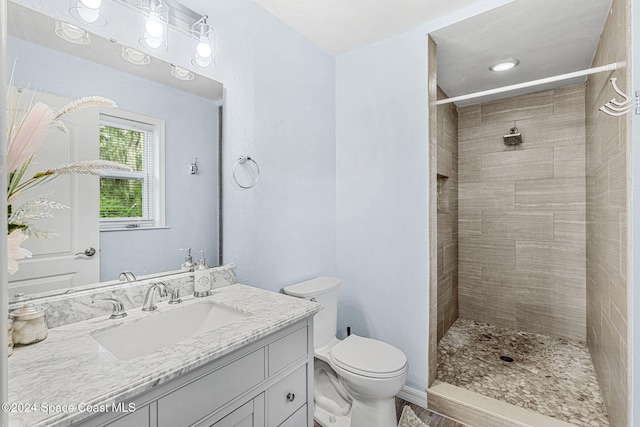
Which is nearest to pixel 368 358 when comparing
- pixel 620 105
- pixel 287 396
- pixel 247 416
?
pixel 287 396

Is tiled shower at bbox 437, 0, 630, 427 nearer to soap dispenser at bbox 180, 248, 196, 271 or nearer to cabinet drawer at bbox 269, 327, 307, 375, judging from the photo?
cabinet drawer at bbox 269, 327, 307, 375

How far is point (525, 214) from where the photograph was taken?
9.70 feet

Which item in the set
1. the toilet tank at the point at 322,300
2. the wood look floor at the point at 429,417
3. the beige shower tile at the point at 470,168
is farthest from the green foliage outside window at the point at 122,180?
the beige shower tile at the point at 470,168

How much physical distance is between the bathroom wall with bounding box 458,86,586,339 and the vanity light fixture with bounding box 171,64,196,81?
2.87 m

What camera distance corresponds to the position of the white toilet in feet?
5.05

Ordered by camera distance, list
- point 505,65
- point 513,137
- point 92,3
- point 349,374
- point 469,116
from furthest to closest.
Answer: point 469,116, point 513,137, point 505,65, point 349,374, point 92,3

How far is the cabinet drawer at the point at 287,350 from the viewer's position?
1.13 m

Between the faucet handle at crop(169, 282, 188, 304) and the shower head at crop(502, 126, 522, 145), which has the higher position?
the shower head at crop(502, 126, 522, 145)

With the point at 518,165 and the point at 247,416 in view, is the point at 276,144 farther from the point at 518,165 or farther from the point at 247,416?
the point at 518,165

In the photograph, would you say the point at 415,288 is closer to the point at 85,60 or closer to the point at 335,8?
the point at 335,8

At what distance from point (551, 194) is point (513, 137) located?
648 millimetres

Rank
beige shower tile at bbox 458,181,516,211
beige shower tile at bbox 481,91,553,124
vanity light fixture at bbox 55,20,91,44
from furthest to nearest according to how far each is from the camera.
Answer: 1. beige shower tile at bbox 458,181,516,211
2. beige shower tile at bbox 481,91,553,124
3. vanity light fixture at bbox 55,20,91,44

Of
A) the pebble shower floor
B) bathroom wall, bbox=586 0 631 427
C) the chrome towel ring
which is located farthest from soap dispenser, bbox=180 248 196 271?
bathroom wall, bbox=586 0 631 427

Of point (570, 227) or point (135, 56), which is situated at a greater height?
point (135, 56)
